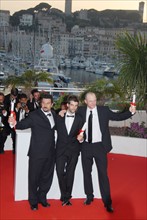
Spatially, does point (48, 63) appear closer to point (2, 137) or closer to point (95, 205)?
point (2, 137)

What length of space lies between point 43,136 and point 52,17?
54.9 meters

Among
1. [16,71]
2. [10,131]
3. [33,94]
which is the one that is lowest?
[16,71]

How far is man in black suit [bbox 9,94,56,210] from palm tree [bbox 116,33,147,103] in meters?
2.78

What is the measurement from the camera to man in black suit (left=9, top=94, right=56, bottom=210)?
3922 millimetres

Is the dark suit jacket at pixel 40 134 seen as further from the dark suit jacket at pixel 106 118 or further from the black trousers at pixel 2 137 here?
the black trousers at pixel 2 137

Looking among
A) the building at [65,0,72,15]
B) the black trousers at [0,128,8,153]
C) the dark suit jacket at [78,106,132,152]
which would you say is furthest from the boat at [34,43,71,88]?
the building at [65,0,72,15]

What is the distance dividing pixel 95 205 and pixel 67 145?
0.82 m

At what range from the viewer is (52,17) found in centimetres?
5684

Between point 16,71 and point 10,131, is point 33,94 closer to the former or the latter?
point 10,131

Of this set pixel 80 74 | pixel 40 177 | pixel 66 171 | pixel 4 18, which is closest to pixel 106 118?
pixel 66 171

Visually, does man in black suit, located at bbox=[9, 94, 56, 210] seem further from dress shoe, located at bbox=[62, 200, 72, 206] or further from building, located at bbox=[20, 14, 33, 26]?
building, located at bbox=[20, 14, 33, 26]

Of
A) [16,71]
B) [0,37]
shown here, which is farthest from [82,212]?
[0,37]

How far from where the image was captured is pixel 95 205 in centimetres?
427

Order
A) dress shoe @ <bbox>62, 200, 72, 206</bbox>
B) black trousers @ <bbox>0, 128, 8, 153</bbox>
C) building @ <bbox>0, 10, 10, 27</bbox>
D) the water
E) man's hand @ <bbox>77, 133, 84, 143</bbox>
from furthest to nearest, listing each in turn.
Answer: building @ <bbox>0, 10, 10, 27</bbox> < the water < black trousers @ <bbox>0, 128, 8, 153</bbox> < dress shoe @ <bbox>62, 200, 72, 206</bbox> < man's hand @ <bbox>77, 133, 84, 143</bbox>
